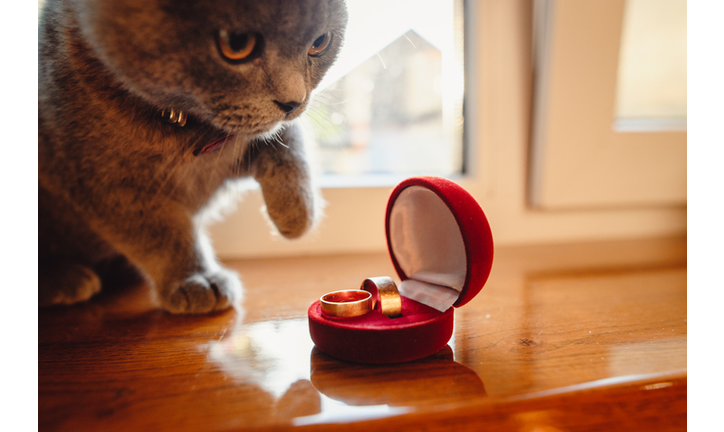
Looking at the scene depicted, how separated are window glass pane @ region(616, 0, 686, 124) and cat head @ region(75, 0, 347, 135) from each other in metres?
0.88

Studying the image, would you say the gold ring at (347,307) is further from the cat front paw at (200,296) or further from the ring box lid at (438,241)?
the cat front paw at (200,296)

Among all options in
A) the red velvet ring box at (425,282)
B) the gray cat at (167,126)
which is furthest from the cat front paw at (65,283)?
the red velvet ring box at (425,282)

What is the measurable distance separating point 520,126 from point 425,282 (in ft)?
2.25

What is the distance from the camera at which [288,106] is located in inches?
18.3

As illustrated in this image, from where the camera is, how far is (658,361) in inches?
15.6

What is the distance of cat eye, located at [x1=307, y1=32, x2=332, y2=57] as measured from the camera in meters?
0.47

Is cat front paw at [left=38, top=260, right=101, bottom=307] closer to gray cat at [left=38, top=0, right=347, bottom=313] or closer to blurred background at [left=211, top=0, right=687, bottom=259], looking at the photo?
gray cat at [left=38, top=0, right=347, bottom=313]

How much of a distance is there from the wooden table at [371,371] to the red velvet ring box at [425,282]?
0.07 ft

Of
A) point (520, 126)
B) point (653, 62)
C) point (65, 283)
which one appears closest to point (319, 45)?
point (65, 283)

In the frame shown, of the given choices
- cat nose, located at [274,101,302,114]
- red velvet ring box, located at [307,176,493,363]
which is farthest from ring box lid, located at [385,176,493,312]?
cat nose, located at [274,101,302,114]

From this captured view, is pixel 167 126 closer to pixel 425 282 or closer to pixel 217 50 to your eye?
pixel 217 50
